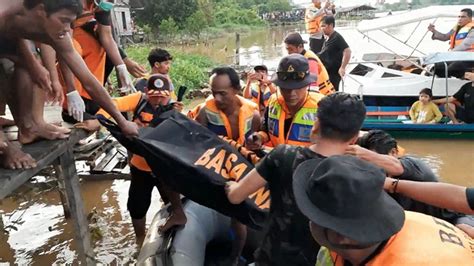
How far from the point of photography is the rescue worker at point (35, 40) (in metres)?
2.33

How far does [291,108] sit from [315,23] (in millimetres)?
5853

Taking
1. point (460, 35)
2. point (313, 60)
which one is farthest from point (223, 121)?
point (460, 35)

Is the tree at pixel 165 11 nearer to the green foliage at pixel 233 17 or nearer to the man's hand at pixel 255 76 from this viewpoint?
the green foliage at pixel 233 17

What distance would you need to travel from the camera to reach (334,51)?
7.04 m

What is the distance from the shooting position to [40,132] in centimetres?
304

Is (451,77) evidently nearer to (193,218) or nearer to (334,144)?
(193,218)

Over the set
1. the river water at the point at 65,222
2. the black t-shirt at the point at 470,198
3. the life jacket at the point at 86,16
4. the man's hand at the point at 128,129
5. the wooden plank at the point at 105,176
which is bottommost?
the river water at the point at 65,222

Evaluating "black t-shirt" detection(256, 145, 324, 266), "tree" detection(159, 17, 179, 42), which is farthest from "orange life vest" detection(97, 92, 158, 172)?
"tree" detection(159, 17, 179, 42)

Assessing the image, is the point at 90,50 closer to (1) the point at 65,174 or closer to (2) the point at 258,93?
(1) the point at 65,174

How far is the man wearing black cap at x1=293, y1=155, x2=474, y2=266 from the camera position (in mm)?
1245

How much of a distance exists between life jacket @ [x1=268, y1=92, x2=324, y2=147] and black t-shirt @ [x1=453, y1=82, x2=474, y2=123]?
19.0 feet

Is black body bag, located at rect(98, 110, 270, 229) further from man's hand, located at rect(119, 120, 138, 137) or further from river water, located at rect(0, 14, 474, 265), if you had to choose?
river water, located at rect(0, 14, 474, 265)

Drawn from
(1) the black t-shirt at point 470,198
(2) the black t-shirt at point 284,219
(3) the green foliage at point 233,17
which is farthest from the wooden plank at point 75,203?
(3) the green foliage at point 233,17

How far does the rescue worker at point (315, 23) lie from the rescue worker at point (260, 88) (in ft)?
11.2
